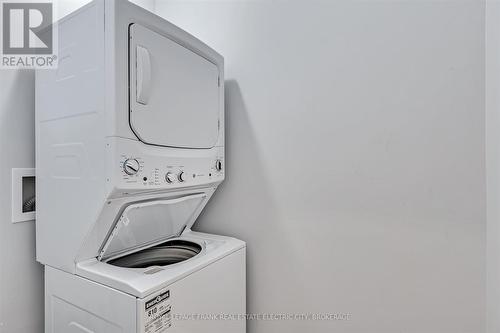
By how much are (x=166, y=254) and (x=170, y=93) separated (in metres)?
1.19

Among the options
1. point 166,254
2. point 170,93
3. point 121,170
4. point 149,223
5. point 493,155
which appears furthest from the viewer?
point 166,254

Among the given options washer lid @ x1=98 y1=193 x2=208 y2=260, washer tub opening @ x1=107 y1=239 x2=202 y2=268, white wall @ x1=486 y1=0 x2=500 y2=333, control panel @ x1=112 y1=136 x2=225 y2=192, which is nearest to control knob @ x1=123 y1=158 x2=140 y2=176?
control panel @ x1=112 y1=136 x2=225 y2=192

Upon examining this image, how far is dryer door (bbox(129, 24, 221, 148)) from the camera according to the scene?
4.28ft

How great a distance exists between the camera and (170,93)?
1.50 meters

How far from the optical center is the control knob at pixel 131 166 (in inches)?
49.0

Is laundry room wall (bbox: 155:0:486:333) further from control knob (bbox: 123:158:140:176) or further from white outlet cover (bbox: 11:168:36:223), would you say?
white outlet cover (bbox: 11:168:36:223)

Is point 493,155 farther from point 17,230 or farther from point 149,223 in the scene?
point 17,230

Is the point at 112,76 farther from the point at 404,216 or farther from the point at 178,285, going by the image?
the point at 404,216

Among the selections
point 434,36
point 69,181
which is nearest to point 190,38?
point 69,181

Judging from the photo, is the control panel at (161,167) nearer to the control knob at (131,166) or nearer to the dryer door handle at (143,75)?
the control knob at (131,166)

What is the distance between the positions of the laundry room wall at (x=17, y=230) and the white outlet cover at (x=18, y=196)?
0.02 m

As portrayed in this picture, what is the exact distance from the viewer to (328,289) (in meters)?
1.82

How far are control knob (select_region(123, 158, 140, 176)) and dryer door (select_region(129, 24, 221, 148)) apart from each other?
0.12m

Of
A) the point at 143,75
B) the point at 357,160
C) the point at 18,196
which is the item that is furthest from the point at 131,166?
the point at 357,160
